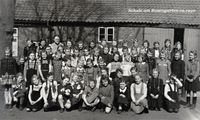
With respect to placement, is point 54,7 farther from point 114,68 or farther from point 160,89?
point 160,89

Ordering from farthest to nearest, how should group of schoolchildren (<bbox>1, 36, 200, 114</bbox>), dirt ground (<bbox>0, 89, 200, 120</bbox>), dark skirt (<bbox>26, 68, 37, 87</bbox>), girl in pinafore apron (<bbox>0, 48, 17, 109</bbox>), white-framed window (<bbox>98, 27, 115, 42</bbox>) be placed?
white-framed window (<bbox>98, 27, 115, 42</bbox>)
dark skirt (<bbox>26, 68, 37, 87</bbox>)
girl in pinafore apron (<bbox>0, 48, 17, 109</bbox>)
group of schoolchildren (<bbox>1, 36, 200, 114</bbox>)
dirt ground (<bbox>0, 89, 200, 120</bbox>)

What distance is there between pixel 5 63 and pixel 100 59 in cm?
282

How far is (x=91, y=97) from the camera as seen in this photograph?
8688 mm

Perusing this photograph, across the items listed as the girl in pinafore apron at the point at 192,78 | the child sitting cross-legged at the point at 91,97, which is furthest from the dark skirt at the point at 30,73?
the girl in pinafore apron at the point at 192,78

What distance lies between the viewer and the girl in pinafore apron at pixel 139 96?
8.62 m

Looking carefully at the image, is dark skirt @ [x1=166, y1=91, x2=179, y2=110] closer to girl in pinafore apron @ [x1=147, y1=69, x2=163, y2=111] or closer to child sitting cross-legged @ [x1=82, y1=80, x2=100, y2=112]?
girl in pinafore apron @ [x1=147, y1=69, x2=163, y2=111]

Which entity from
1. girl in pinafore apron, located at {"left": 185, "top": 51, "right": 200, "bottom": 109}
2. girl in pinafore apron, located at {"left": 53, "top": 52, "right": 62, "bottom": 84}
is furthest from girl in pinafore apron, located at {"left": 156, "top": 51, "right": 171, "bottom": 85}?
girl in pinafore apron, located at {"left": 53, "top": 52, "right": 62, "bottom": 84}

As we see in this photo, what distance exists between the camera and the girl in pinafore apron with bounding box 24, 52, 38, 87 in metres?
9.27

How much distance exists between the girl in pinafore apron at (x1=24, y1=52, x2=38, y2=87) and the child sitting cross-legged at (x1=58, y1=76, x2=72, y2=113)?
103 centimetres

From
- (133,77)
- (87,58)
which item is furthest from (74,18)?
(133,77)

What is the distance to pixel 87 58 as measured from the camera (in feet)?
32.5

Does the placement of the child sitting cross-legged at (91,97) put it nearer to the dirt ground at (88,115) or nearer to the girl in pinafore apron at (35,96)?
the dirt ground at (88,115)

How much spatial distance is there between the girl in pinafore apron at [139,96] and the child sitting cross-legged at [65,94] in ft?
5.76

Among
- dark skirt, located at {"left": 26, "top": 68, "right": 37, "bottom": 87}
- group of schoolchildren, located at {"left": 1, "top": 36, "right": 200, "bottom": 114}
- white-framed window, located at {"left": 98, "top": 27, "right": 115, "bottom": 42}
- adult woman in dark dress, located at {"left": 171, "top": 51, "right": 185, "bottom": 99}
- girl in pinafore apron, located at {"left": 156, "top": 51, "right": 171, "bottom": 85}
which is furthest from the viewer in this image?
white-framed window, located at {"left": 98, "top": 27, "right": 115, "bottom": 42}
